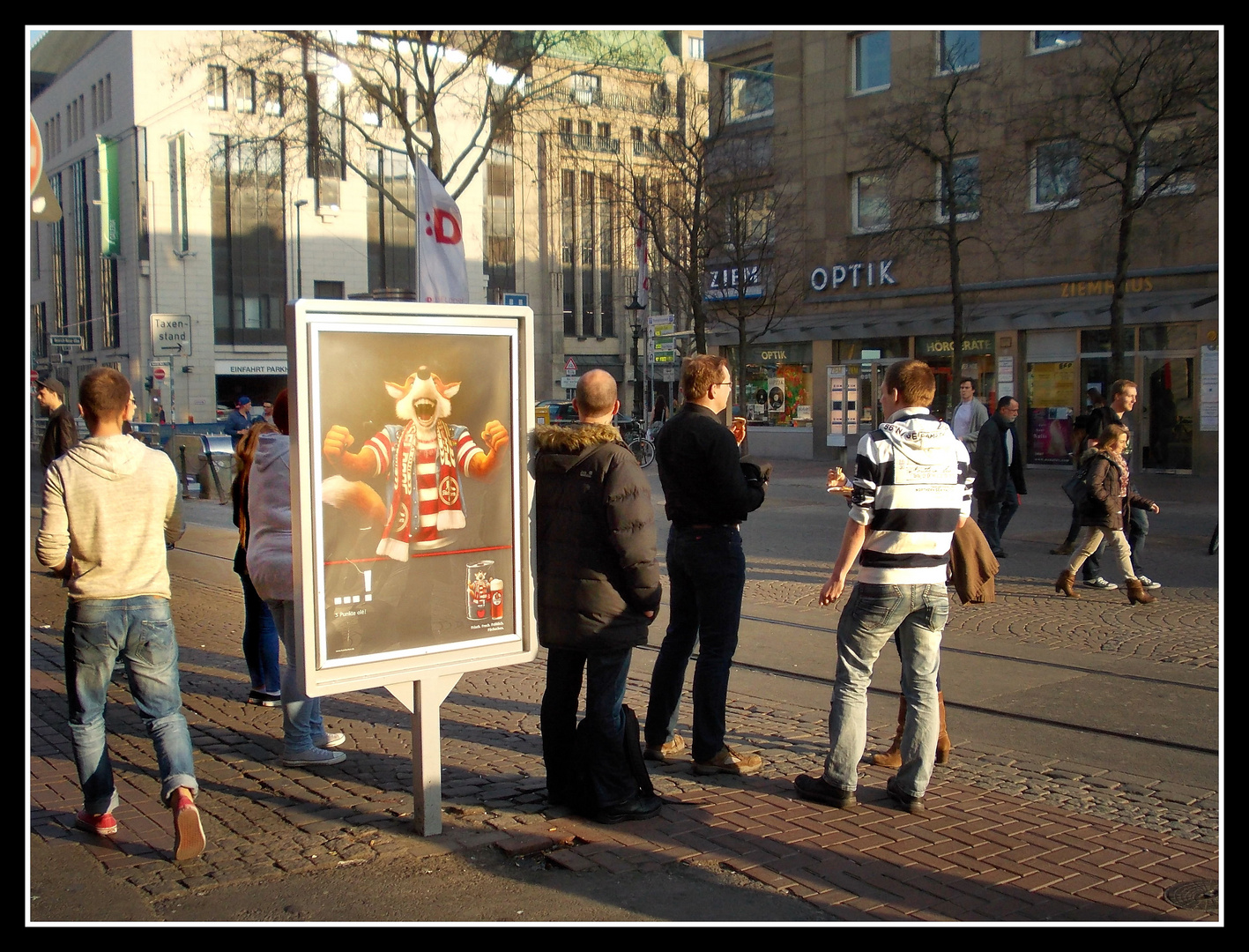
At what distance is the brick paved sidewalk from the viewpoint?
3.97 metres

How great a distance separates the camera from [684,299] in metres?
32.5

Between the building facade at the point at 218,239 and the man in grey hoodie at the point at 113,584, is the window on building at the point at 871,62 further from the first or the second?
the man in grey hoodie at the point at 113,584

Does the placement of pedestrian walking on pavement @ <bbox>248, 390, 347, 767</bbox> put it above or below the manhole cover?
above

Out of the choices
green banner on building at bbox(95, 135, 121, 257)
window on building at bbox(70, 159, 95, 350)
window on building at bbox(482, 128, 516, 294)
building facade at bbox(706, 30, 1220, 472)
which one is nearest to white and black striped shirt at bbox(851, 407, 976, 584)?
building facade at bbox(706, 30, 1220, 472)

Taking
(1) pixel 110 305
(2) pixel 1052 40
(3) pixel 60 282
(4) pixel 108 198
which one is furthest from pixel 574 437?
(3) pixel 60 282

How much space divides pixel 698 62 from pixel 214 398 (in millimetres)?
36394

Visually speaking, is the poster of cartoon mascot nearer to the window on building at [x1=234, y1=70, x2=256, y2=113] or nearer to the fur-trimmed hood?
the fur-trimmed hood

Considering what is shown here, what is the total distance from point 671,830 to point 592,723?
518 mm

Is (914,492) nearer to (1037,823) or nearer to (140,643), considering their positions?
(1037,823)

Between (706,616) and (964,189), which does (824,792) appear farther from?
(964,189)

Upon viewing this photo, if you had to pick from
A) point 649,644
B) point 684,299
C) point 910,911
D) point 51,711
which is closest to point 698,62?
point 684,299

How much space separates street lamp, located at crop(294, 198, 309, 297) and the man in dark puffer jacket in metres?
54.1

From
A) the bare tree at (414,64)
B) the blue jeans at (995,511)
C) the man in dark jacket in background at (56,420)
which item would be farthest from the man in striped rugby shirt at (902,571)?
the bare tree at (414,64)

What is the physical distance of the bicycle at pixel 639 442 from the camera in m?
26.8
